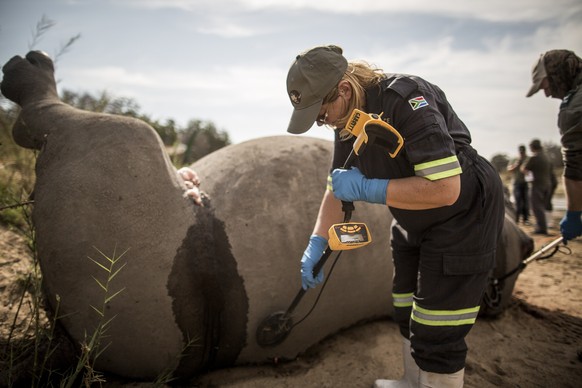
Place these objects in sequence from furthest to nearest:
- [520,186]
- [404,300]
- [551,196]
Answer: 1. [520,186]
2. [551,196]
3. [404,300]

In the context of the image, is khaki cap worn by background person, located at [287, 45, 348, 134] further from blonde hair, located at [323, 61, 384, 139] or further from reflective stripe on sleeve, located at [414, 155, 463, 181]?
reflective stripe on sleeve, located at [414, 155, 463, 181]

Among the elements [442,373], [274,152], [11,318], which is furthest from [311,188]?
[11,318]

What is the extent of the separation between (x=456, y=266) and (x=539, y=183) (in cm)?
589

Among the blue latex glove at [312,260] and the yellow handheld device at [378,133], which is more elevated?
the yellow handheld device at [378,133]

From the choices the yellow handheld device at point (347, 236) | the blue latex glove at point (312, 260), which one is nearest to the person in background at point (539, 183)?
the blue latex glove at point (312, 260)

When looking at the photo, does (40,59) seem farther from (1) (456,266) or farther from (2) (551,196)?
(2) (551,196)

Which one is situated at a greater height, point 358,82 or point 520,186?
point 358,82

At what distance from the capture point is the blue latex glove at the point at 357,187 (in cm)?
137

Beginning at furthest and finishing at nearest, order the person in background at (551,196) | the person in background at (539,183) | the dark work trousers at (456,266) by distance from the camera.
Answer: the person in background at (551,196)
the person in background at (539,183)
the dark work trousers at (456,266)

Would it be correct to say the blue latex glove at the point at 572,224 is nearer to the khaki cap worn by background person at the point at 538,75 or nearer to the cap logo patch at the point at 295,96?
the khaki cap worn by background person at the point at 538,75

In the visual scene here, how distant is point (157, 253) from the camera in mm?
1828

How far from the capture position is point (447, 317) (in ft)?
4.67

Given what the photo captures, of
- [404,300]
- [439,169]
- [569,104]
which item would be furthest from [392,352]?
[569,104]

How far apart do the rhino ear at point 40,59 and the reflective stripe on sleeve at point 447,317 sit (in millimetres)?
2788
